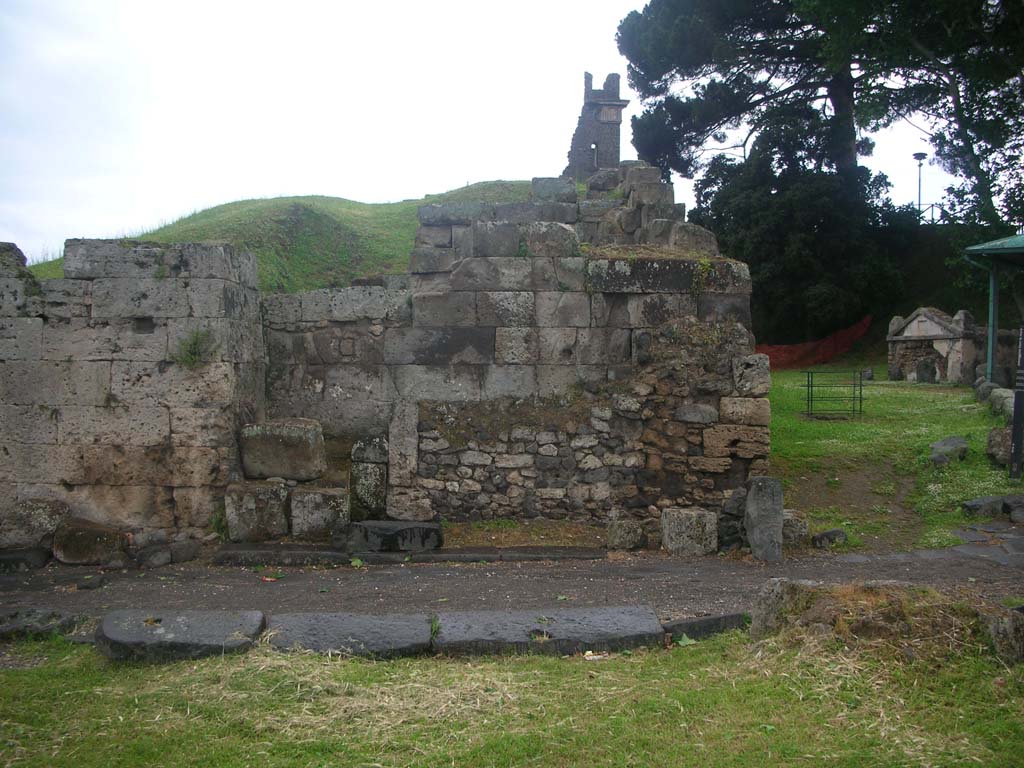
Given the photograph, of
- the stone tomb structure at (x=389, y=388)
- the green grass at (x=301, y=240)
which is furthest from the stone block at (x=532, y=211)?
the stone tomb structure at (x=389, y=388)

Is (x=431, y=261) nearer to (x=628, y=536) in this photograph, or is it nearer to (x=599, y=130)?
(x=628, y=536)

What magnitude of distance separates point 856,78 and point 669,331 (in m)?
23.7

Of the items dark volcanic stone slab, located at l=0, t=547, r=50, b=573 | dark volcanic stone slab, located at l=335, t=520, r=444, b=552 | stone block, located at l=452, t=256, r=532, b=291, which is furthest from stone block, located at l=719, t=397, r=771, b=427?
dark volcanic stone slab, located at l=0, t=547, r=50, b=573

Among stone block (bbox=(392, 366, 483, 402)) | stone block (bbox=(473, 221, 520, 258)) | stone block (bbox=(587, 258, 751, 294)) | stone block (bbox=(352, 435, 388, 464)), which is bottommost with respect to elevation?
stone block (bbox=(352, 435, 388, 464))

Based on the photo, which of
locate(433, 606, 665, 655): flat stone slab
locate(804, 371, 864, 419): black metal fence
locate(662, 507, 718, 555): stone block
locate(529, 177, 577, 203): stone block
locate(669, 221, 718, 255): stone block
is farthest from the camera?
locate(529, 177, 577, 203): stone block

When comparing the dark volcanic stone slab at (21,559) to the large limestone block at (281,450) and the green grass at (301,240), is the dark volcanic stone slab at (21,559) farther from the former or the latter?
the green grass at (301,240)

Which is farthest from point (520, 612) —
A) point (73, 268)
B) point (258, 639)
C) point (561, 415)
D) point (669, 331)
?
point (73, 268)

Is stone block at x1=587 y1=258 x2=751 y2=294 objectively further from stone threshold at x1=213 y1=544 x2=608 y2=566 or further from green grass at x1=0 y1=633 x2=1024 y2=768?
green grass at x1=0 y1=633 x2=1024 y2=768

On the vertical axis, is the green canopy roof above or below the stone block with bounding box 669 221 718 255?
above

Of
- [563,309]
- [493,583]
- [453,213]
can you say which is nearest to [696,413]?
[563,309]

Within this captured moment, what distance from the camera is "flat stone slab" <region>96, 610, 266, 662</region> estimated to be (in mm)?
5398

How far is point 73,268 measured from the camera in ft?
29.1

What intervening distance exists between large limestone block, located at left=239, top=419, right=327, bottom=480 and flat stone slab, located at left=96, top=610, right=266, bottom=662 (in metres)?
3.23

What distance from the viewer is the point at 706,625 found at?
5.77 meters
